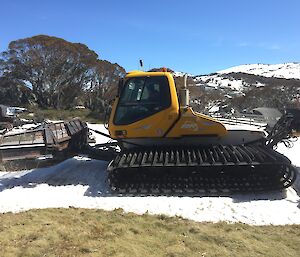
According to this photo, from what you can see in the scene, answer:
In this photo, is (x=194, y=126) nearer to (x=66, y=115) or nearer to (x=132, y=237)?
(x=132, y=237)

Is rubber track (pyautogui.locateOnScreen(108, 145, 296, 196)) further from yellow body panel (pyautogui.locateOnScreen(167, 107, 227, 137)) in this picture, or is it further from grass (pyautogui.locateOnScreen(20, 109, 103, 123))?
grass (pyautogui.locateOnScreen(20, 109, 103, 123))

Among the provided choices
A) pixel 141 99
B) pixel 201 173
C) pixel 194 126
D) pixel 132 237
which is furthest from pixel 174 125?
pixel 132 237

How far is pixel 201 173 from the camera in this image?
7.11 meters

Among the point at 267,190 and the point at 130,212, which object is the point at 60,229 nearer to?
the point at 130,212

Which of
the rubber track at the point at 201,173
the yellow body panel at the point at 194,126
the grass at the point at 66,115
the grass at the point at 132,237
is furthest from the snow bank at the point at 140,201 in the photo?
the grass at the point at 66,115

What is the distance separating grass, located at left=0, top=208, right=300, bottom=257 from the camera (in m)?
4.59

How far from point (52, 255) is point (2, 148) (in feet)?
14.0

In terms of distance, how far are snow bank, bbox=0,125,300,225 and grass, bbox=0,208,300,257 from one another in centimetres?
41

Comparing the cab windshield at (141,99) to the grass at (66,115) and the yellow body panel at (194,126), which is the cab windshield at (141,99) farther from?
the grass at (66,115)

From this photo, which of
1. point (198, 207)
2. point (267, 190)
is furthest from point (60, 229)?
point (267, 190)

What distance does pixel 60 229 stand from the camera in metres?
5.24

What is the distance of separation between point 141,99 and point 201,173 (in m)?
1.99

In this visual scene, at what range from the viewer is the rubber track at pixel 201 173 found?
6.93 m

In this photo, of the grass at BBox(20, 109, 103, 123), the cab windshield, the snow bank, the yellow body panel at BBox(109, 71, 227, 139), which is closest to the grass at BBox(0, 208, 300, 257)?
the snow bank
